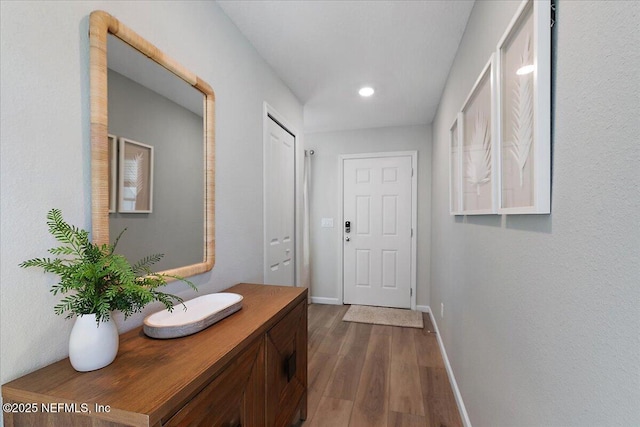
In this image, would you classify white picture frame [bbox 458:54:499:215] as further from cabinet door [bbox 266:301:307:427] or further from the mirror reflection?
the mirror reflection

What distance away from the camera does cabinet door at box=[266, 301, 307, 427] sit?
49.9 inches

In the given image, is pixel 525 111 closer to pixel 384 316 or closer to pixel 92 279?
pixel 92 279

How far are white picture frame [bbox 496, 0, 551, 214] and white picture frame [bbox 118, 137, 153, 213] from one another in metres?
1.36

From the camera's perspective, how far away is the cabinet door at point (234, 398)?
0.81 m

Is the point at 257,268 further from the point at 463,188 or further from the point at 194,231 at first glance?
the point at 463,188

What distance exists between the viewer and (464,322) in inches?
71.7

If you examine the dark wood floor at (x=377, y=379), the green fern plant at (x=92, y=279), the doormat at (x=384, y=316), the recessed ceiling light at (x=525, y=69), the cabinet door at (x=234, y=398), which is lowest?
the doormat at (x=384, y=316)

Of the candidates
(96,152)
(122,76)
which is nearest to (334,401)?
(96,152)

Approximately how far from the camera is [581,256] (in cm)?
67

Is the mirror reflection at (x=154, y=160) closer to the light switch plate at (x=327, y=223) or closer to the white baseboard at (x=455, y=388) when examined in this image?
the white baseboard at (x=455, y=388)

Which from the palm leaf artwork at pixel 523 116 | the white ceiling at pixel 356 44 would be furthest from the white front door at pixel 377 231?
the palm leaf artwork at pixel 523 116

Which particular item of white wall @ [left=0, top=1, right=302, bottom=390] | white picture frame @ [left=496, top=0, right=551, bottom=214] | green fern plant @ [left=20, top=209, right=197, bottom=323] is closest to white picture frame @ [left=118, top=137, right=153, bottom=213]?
white wall @ [left=0, top=1, right=302, bottom=390]

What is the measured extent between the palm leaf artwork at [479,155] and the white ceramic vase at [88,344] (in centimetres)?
153

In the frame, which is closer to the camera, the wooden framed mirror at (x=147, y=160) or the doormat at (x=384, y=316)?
the wooden framed mirror at (x=147, y=160)
